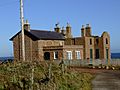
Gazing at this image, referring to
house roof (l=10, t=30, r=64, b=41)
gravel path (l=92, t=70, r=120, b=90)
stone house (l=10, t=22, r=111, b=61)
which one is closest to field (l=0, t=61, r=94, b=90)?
gravel path (l=92, t=70, r=120, b=90)

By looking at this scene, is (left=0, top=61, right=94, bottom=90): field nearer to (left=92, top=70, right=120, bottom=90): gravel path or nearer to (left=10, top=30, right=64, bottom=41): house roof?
(left=92, top=70, right=120, bottom=90): gravel path

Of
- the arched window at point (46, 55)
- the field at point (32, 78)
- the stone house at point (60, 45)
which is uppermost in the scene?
the stone house at point (60, 45)

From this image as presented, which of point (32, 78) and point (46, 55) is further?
point (46, 55)

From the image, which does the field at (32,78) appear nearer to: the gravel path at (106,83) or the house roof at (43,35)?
the gravel path at (106,83)

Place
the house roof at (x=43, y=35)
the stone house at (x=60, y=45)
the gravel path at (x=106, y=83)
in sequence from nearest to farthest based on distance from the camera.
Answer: the gravel path at (x=106, y=83) → the house roof at (x=43, y=35) → the stone house at (x=60, y=45)

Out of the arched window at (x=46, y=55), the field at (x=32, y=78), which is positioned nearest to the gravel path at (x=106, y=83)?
the field at (x=32, y=78)

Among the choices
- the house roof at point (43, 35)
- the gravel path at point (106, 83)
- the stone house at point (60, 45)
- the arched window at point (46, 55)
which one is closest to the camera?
the gravel path at point (106, 83)

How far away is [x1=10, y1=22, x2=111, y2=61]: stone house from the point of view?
2394 inches

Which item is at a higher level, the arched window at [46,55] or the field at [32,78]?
the arched window at [46,55]

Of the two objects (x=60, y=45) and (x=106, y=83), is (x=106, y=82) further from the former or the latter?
(x=60, y=45)

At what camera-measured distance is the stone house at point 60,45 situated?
2394 inches

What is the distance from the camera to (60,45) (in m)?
63.7

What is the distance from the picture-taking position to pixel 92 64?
58.4m

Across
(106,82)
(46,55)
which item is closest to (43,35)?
(46,55)
